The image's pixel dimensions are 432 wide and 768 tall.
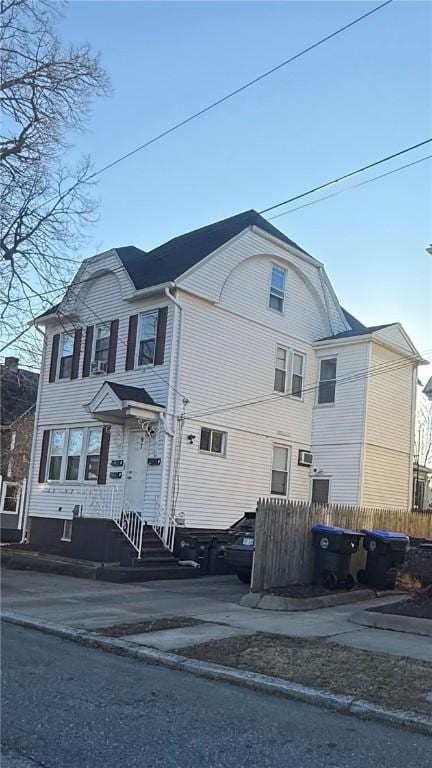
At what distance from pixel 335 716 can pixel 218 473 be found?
1357cm

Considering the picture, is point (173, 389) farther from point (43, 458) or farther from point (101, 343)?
point (43, 458)

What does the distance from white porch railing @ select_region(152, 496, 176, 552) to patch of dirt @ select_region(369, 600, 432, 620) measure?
24.0 ft

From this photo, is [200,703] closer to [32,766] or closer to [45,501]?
[32,766]

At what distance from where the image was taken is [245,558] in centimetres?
1480

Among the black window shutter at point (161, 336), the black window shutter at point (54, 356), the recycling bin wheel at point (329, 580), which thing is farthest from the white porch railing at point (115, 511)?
the recycling bin wheel at point (329, 580)

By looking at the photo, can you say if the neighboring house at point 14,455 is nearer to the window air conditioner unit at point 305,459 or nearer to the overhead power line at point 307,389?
the overhead power line at point 307,389

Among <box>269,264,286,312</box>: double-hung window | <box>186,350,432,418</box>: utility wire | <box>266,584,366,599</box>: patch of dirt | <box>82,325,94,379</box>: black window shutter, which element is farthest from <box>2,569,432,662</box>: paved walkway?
<box>269,264,286,312</box>: double-hung window

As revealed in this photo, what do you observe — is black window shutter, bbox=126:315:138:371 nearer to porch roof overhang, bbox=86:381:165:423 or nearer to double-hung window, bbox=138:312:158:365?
double-hung window, bbox=138:312:158:365

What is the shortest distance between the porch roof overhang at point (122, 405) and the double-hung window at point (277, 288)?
211 inches

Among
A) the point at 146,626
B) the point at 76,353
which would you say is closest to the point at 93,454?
the point at 76,353

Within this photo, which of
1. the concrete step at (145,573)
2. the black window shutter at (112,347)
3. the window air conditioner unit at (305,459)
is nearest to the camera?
the concrete step at (145,573)

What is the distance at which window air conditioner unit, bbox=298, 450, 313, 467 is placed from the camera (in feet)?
72.6

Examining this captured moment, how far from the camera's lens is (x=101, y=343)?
21.1 m

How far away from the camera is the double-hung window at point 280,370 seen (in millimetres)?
21828
